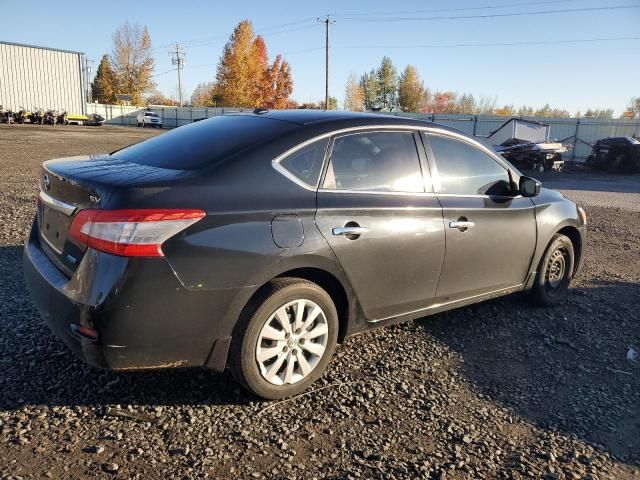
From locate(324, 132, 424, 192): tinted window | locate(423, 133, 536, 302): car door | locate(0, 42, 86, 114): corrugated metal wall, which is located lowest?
locate(423, 133, 536, 302): car door

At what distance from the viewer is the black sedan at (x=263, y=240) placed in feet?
8.45

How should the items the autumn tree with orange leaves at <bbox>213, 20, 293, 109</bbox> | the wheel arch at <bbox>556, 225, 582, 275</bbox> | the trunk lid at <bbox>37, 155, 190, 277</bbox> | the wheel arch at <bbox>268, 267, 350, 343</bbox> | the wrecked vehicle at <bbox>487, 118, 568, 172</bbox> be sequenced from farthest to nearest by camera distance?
1. the autumn tree with orange leaves at <bbox>213, 20, 293, 109</bbox>
2. the wrecked vehicle at <bbox>487, 118, 568, 172</bbox>
3. the wheel arch at <bbox>556, 225, 582, 275</bbox>
4. the wheel arch at <bbox>268, 267, 350, 343</bbox>
5. the trunk lid at <bbox>37, 155, 190, 277</bbox>

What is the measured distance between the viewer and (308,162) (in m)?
3.19

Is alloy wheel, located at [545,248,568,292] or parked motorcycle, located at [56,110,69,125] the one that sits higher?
parked motorcycle, located at [56,110,69,125]

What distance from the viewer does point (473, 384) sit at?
3457 millimetres

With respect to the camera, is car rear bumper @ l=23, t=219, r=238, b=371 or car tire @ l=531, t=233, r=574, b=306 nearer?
car rear bumper @ l=23, t=219, r=238, b=371

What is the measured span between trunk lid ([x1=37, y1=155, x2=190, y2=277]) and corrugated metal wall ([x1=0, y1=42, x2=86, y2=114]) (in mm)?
51507

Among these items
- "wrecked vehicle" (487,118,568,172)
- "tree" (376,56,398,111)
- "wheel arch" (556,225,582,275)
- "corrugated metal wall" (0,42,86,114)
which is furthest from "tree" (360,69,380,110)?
"wheel arch" (556,225,582,275)

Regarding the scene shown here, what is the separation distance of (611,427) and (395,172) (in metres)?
2.08

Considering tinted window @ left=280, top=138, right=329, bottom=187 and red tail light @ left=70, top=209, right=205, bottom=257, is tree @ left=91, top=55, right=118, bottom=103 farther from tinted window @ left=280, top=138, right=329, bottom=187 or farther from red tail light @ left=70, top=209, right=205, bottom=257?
red tail light @ left=70, top=209, right=205, bottom=257

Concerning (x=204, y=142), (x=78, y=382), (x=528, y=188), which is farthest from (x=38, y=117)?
(x=528, y=188)

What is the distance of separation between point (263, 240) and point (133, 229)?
68cm

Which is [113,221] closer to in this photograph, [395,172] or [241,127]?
[241,127]

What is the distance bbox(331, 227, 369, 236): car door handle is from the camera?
313 cm
